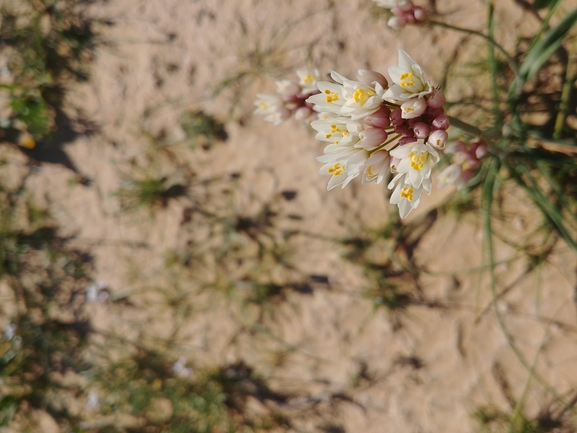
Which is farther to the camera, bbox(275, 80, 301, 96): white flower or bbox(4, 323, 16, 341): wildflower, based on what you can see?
bbox(4, 323, 16, 341): wildflower

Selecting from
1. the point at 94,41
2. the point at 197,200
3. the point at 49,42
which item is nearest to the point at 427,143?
the point at 197,200

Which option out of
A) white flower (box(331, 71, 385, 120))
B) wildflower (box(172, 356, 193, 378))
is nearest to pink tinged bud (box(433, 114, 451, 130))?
white flower (box(331, 71, 385, 120))

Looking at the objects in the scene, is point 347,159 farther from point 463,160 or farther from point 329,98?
point 463,160

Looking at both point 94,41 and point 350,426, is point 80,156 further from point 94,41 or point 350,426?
point 350,426

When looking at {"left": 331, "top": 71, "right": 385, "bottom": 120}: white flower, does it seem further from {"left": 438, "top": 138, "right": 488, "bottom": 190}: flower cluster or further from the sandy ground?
the sandy ground

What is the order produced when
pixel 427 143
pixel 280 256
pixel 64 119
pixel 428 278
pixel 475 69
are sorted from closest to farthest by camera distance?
pixel 427 143 → pixel 475 69 → pixel 428 278 → pixel 280 256 → pixel 64 119

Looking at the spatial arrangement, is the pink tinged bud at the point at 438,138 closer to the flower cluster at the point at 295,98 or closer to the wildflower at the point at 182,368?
the flower cluster at the point at 295,98
